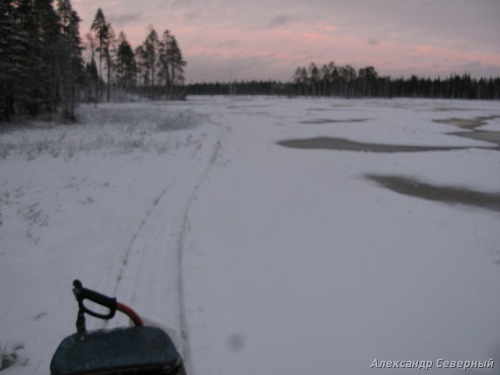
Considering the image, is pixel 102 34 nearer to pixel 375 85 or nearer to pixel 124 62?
pixel 124 62

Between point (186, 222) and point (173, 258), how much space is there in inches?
67.0

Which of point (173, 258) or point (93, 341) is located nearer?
point (93, 341)

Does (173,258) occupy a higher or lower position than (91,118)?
lower

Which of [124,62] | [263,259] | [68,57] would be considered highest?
[124,62]

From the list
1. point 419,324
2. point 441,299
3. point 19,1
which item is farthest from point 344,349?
point 19,1

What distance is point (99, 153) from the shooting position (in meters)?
14.5

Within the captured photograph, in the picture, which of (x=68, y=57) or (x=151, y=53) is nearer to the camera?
(x=68, y=57)

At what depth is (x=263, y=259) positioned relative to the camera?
5.88m

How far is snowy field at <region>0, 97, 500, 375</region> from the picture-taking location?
12.6 feet

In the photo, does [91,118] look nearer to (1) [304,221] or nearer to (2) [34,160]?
(2) [34,160]

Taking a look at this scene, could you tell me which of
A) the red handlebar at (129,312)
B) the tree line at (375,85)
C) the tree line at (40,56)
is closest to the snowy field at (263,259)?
the red handlebar at (129,312)

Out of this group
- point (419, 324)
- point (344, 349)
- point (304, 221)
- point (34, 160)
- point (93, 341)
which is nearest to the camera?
point (93, 341)

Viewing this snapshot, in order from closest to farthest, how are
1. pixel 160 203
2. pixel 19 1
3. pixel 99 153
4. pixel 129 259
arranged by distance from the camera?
1. pixel 129 259
2. pixel 160 203
3. pixel 99 153
4. pixel 19 1

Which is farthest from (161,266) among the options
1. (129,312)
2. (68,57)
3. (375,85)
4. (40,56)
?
(375,85)
